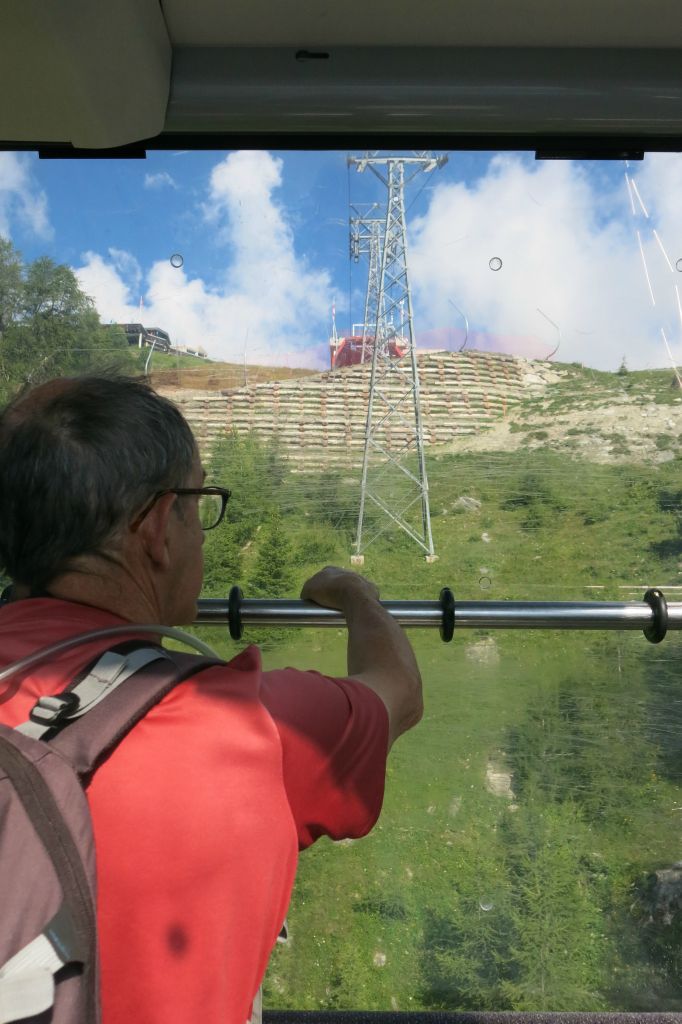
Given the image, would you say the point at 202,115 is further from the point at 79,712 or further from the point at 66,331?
the point at 79,712

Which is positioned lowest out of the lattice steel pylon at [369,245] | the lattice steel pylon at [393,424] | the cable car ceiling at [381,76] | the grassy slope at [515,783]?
the grassy slope at [515,783]

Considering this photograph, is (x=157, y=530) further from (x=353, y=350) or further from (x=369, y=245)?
(x=369, y=245)

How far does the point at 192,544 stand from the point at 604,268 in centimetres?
126

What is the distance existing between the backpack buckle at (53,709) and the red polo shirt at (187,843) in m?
0.06

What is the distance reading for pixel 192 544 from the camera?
1463 mm

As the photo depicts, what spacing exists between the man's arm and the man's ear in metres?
0.38

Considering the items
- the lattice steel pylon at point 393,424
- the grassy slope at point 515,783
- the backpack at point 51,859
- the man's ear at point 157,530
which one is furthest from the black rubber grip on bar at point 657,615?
the backpack at point 51,859

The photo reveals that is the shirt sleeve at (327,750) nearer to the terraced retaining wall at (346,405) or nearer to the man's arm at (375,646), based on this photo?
the man's arm at (375,646)

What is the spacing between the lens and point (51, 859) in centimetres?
82

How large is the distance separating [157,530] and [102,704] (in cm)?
43

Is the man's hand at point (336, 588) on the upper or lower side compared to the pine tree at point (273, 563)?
lower

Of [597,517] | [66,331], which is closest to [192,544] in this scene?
[66,331]

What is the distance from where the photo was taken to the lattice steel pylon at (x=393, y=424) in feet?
6.98

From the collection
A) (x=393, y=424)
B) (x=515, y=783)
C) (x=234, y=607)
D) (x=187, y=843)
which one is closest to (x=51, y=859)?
(x=187, y=843)
